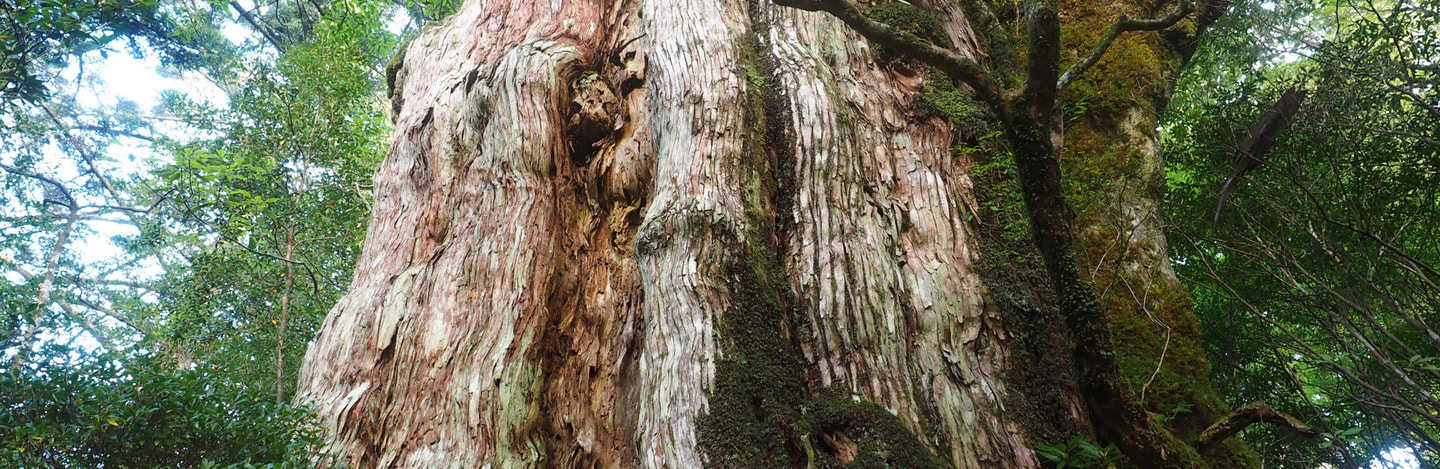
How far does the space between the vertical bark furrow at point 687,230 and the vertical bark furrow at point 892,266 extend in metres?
0.36

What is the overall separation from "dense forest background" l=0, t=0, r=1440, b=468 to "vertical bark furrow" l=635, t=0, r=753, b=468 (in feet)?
4.43

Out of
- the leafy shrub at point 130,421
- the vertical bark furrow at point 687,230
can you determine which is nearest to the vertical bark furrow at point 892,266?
the vertical bark furrow at point 687,230

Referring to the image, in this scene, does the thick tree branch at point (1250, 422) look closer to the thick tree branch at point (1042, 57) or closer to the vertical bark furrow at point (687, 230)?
the thick tree branch at point (1042, 57)

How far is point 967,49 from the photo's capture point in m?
4.65

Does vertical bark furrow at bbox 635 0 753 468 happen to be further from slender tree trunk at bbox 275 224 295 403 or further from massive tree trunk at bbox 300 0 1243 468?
slender tree trunk at bbox 275 224 295 403

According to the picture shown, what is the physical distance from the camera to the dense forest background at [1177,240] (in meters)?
2.56

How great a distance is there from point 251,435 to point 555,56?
3020 millimetres

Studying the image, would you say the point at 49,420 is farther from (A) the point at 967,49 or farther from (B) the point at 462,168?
(A) the point at 967,49

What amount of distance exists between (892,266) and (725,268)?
0.76 meters

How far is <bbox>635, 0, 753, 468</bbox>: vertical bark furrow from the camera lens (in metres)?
3.01

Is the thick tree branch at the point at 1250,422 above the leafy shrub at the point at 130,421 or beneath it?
beneath

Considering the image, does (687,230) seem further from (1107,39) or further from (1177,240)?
(1177,240)

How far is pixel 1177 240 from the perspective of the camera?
583 centimetres

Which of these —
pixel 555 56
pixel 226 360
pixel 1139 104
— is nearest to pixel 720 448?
pixel 555 56
